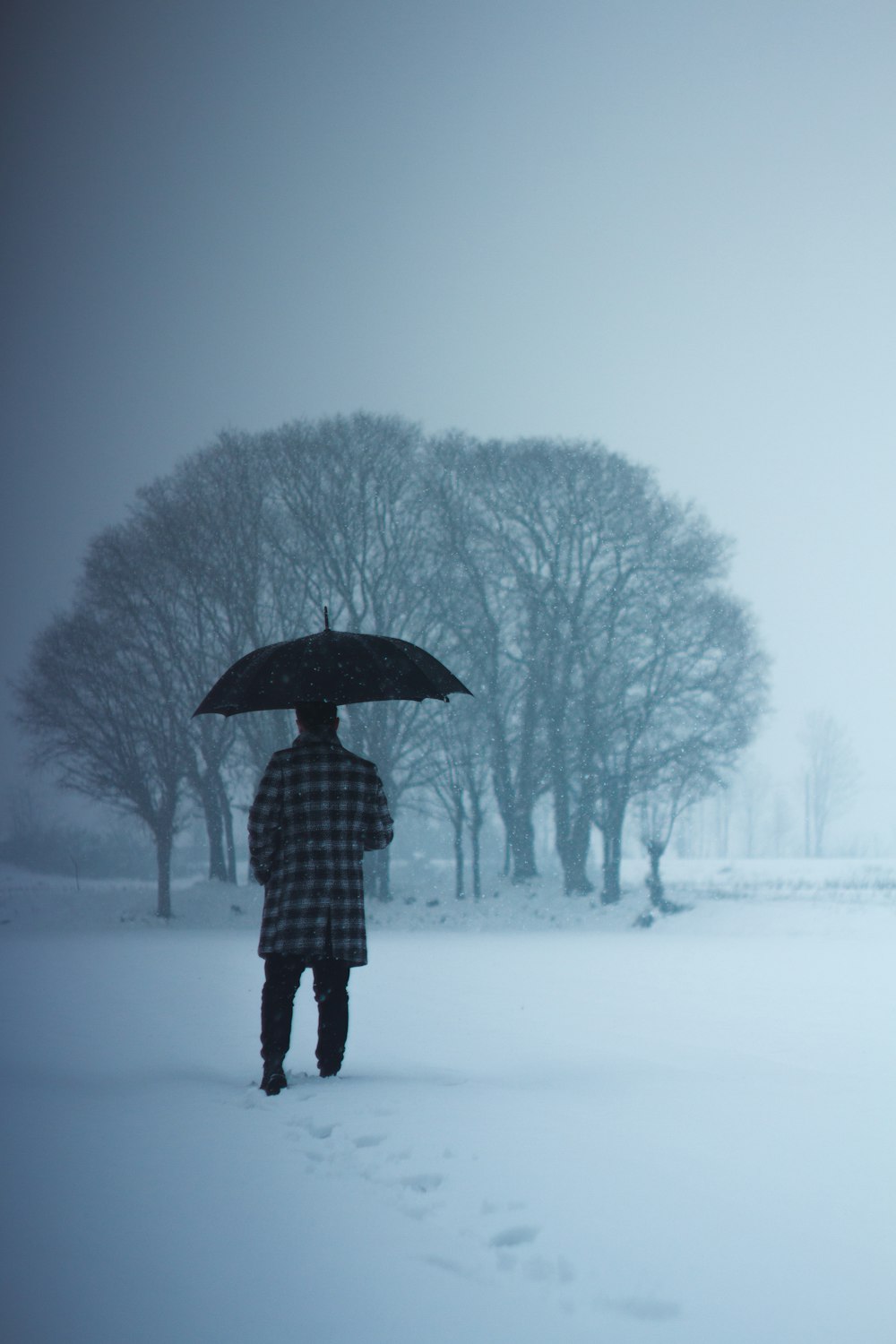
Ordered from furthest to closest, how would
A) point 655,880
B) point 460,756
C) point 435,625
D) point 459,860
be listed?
point 459,860 < point 460,756 < point 435,625 < point 655,880

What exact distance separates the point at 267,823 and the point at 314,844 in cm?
27

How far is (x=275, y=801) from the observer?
5.52 meters

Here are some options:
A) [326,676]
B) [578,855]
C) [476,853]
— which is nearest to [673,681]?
[578,855]

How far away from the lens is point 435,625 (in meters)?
25.2

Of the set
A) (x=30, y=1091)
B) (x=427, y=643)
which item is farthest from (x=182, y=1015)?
A: (x=427, y=643)

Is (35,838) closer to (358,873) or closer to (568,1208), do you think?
(358,873)

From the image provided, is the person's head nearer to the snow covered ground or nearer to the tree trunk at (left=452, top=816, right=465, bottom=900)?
the snow covered ground

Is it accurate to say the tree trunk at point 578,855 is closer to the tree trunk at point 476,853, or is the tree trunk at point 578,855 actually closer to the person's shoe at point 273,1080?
the tree trunk at point 476,853

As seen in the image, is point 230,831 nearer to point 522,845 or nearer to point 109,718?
point 109,718

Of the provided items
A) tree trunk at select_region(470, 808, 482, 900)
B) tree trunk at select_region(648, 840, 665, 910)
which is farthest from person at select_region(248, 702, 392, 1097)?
tree trunk at select_region(470, 808, 482, 900)

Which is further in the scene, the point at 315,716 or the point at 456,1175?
the point at 315,716

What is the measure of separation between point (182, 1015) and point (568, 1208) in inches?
228

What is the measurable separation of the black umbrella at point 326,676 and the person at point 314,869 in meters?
0.20

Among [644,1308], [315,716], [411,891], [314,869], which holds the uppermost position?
[315,716]
